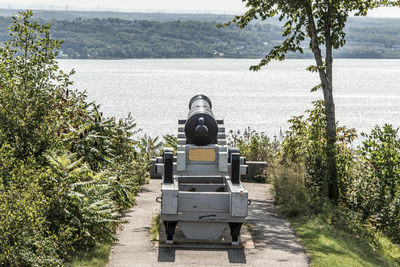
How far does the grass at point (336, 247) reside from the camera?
939 centimetres

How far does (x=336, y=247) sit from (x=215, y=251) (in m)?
1.93

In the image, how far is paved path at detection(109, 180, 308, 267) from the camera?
29.7 ft

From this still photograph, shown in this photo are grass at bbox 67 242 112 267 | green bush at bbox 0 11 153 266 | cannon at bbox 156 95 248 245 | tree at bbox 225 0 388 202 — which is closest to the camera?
green bush at bbox 0 11 153 266

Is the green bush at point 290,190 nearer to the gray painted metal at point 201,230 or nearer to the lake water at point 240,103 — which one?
the gray painted metal at point 201,230

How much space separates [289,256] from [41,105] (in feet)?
15.1

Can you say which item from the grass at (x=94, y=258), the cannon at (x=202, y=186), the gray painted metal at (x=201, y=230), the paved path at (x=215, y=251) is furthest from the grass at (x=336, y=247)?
the grass at (x=94, y=258)

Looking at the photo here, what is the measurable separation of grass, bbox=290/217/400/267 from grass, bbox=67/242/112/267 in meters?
2.92

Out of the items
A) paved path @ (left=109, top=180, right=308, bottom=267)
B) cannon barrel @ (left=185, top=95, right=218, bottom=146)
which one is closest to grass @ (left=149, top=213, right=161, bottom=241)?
paved path @ (left=109, top=180, right=308, bottom=267)

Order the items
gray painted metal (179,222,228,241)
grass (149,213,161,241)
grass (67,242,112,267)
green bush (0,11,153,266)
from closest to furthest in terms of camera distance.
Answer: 1. green bush (0,11,153,266)
2. grass (67,242,112,267)
3. gray painted metal (179,222,228,241)
4. grass (149,213,161,241)

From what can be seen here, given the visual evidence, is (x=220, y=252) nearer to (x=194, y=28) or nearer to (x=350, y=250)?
(x=350, y=250)

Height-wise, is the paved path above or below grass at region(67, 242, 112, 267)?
below

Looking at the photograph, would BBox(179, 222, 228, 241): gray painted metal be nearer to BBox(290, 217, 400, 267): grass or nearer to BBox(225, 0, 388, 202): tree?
BBox(290, 217, 400, 267): grass

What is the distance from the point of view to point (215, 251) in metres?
9.59

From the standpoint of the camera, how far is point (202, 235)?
33.0ft
